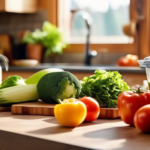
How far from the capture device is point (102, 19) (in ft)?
13.9

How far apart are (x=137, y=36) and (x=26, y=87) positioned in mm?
2527

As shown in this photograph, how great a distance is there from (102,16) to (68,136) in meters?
3.37

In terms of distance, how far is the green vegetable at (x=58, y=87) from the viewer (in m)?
1.44

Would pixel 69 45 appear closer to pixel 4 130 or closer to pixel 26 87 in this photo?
pixel 26 87

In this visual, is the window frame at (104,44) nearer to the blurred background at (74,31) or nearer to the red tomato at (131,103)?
the blurred background at (74,31)

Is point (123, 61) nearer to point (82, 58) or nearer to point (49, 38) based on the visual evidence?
point (82, 58)

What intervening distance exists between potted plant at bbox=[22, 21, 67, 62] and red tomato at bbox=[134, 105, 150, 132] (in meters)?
3.12

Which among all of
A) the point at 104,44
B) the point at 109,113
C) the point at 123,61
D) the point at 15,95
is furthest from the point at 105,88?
the point at 104,44

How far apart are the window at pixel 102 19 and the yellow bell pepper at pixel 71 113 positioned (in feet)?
9.73

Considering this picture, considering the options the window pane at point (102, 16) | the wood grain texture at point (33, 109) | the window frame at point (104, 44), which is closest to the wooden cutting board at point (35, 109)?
the wood grain texture at point (33, 109)

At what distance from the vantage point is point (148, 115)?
1.04 m

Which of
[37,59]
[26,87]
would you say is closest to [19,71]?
[37,59]

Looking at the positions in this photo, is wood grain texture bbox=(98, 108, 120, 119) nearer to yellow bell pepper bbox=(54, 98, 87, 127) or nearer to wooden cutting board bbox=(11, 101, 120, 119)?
wooden cutting board bbox=(11, 101, 120, 119)

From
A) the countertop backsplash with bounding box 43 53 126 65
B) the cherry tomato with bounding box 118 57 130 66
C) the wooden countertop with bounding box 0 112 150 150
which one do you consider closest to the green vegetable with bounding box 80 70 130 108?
the wooden countertop with bounding box 0 112 150 150
